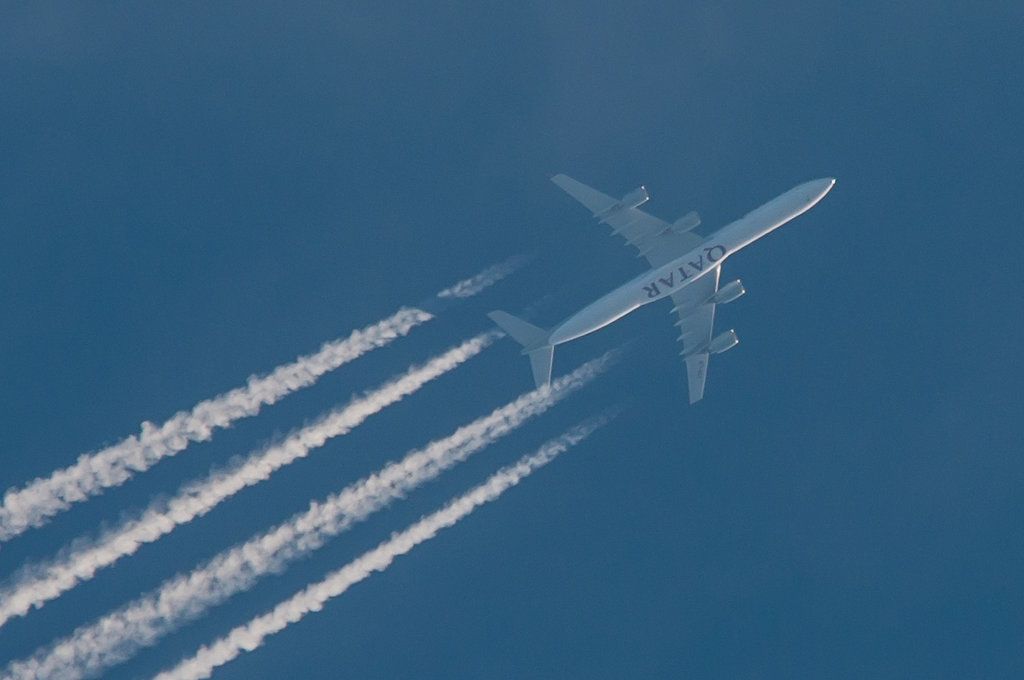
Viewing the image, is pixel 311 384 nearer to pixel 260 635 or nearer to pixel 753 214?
pixel 260 635

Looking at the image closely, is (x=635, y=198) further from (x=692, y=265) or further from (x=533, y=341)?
(x=533, y=341)

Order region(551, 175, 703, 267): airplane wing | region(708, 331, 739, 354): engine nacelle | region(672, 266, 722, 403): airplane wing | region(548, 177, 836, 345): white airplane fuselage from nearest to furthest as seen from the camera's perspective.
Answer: region(548, 177, 836, 345): white airplane fuselage, region(551, 175, 703, 267): airplane wing, region(708, 331, 739, 354): engine nacelle, region(672, 266, 722, 403): airplane wing

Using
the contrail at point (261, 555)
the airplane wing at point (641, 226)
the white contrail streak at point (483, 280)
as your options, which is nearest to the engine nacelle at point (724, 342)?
the airplane wing at point (641, 226)

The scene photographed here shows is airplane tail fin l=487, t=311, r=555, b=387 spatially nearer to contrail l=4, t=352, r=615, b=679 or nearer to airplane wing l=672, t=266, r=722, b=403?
contrail l=4, t=352, r=615, b=679

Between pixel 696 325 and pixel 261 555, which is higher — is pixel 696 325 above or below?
above

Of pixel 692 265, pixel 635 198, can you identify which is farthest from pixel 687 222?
pixel 635 198

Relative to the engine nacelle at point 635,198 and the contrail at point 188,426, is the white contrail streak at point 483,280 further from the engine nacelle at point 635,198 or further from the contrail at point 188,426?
the engine nacelle at point 635,198

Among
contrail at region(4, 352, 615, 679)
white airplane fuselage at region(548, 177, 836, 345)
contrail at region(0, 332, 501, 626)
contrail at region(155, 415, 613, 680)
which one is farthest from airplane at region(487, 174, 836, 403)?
contrail at region(155, 415, 613, 680)

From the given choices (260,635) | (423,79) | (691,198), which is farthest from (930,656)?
(423,79)
